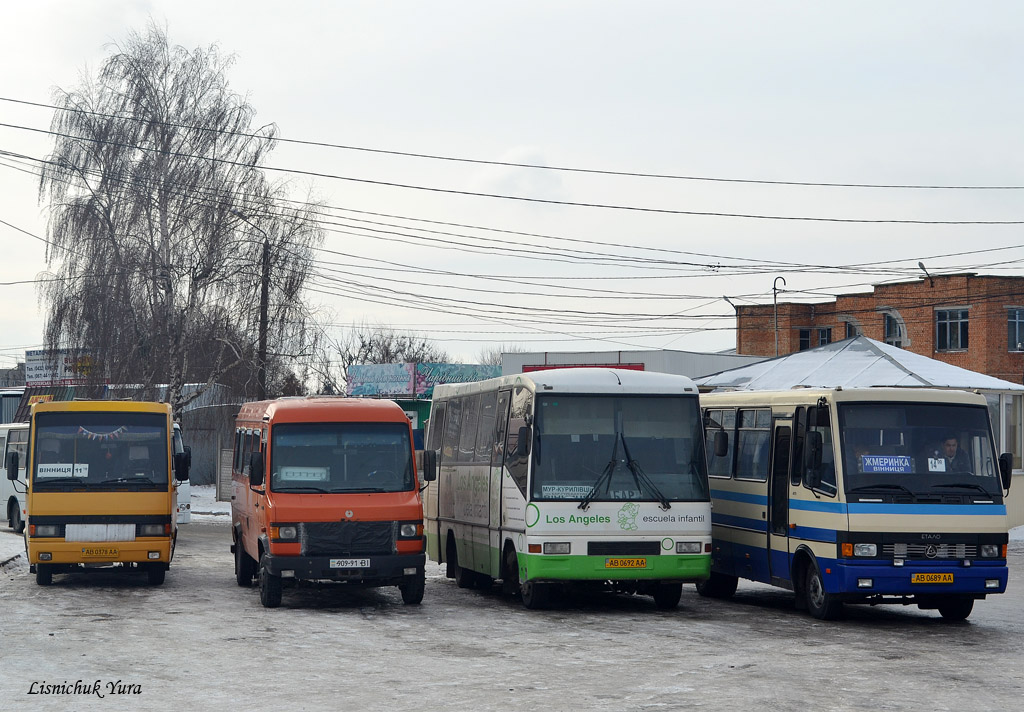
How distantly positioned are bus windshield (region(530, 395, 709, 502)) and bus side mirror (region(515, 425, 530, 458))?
15 centimetres

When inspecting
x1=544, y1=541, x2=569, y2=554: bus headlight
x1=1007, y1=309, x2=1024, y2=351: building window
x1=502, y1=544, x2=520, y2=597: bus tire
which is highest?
x1=1007, y1=309, x2=1024, y2=351: building window

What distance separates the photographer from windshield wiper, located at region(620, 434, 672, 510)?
53.5ft

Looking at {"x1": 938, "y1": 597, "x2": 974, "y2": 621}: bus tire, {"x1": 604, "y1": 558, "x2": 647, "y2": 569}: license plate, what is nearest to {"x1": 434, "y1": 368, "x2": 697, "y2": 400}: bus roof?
{"x1": 604, "y1": 558, "x2": 647, "y2": 569}: license plate

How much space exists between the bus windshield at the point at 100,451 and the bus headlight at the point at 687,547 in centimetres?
759

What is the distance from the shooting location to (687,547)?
53.4 ft

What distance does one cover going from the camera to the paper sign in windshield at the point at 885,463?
15117 millimetres

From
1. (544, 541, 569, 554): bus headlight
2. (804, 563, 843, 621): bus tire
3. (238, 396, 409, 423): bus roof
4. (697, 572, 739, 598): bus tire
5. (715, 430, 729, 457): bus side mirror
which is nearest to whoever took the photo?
(804, 563, 843, 621): bus tire

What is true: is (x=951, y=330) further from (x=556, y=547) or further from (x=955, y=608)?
(x=556, y=547)

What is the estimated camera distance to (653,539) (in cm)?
1614

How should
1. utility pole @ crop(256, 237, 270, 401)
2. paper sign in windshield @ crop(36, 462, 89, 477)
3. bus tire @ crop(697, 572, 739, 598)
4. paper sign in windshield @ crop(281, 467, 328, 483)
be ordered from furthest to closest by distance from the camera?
utility pole @ crop(256, 237, 270, 401), bus tire @ crop(697, 572, 739, 598), paper sign in windshield @ crop(36, 462, 89, 477), paper sign in windshield @ crop(281, 467, 328, 483)

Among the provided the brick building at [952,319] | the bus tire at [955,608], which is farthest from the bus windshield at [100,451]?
the brick building at [952,319]

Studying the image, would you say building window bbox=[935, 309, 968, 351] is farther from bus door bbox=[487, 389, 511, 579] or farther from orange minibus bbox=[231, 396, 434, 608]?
orange minibus bbox=[231, 396, 434, 608]

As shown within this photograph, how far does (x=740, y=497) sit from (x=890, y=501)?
10.6ft

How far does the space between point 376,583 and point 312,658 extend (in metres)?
4.21
